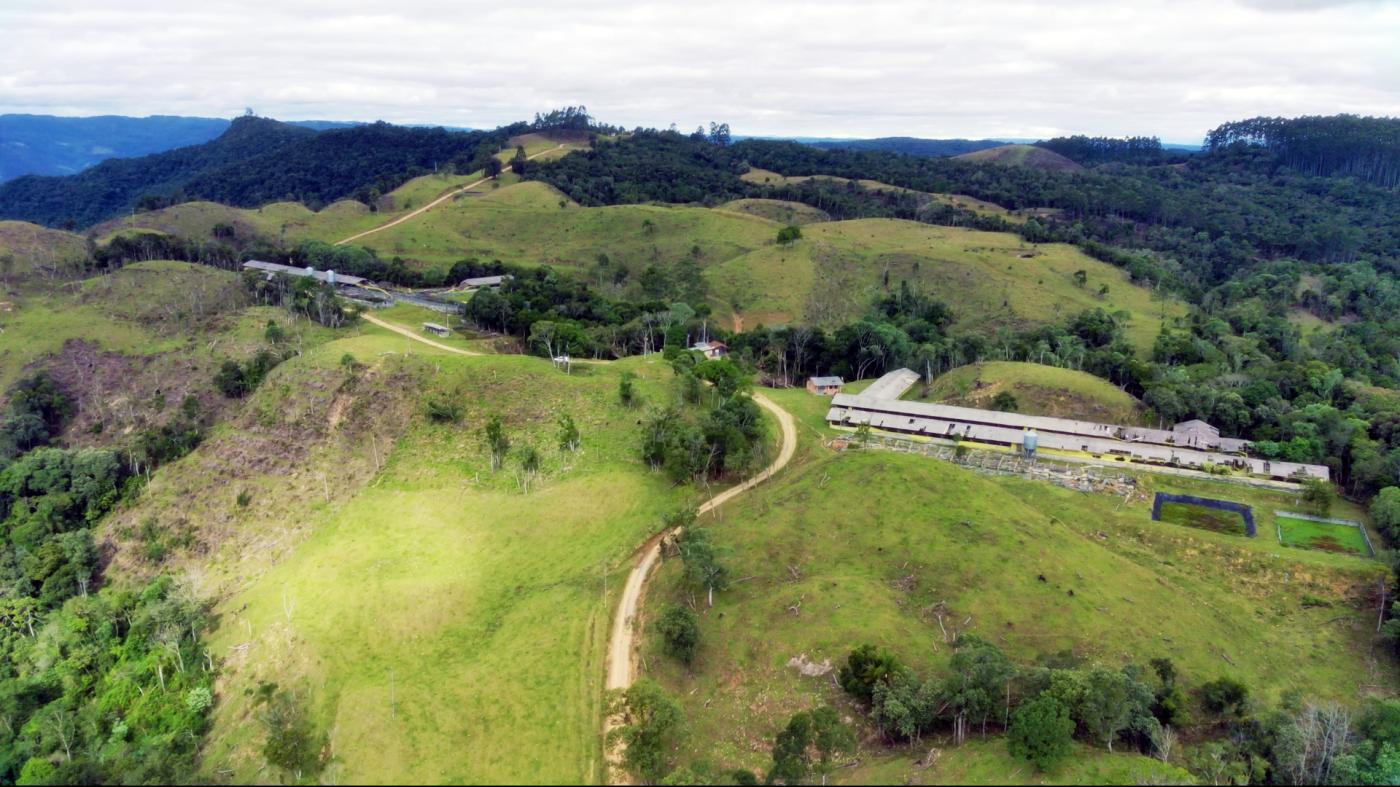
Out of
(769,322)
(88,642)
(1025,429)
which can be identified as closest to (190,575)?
(88,642)

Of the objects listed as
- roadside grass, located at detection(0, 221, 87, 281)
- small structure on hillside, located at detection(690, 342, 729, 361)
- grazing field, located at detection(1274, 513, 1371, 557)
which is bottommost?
grazing field, located at detection(1274, 513, 1371, 557)

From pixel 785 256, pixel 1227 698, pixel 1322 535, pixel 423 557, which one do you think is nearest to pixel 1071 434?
pixel 1322 535

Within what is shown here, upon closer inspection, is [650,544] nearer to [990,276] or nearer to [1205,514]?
[1205,514]

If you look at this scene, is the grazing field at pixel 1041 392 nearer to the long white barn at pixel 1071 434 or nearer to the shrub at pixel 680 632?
the long white barn at pixel 1071 434

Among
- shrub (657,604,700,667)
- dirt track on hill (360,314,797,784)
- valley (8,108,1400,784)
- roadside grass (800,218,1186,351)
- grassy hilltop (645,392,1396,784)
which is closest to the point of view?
valley (8,108,1400,784)

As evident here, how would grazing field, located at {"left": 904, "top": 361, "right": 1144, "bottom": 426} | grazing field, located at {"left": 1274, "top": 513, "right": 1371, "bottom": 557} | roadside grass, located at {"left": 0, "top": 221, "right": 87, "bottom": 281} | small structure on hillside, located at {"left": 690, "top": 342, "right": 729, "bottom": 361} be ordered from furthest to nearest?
roadside grass, located at {"left": 0, "top": 221, "right": 87, "bottom": 281}
small structure on hillside, located at {"left": 690, "top": 342, "right": 729, "bottom": 361}
grazing field, located at {"left": 904, "top": 361, "right": 1144, "bottom": 426}
grazing field, located at {"left": 1274, "top": 513, "right": 1371, "bottom": 557}

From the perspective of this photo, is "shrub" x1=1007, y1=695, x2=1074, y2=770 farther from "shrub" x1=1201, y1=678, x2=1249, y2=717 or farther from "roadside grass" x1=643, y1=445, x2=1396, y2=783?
"shrub" x1=1201, y1=678, x2=1249, y2=717

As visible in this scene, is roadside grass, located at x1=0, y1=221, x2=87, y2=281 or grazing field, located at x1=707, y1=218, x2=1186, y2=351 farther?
grazing field, located at x1=707, y1=218, x2=1186, y2=351

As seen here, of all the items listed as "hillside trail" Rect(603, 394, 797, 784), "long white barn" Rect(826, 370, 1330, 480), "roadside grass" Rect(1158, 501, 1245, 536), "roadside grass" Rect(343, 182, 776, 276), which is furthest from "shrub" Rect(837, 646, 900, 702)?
"roadside grass" Rect(343, 182, 776, 276)
